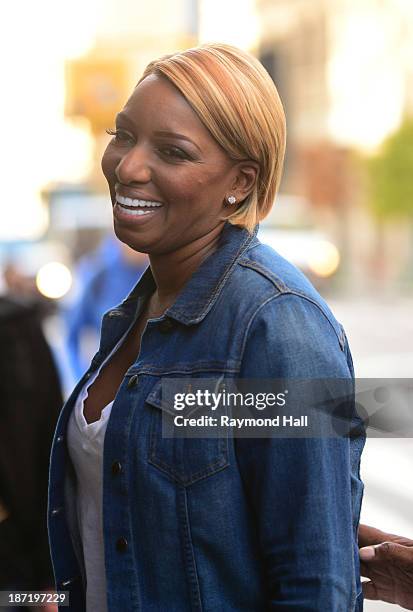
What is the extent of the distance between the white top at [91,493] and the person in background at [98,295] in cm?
335

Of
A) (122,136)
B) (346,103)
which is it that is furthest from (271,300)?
(346,103)

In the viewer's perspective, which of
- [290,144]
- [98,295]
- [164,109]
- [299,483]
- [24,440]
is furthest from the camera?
[290,144]

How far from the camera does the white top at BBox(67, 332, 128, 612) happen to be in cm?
179

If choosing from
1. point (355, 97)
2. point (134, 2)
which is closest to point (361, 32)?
point (355, 97)

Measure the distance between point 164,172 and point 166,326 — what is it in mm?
245

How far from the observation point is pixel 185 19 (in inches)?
463

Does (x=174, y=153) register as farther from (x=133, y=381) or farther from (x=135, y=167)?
(x=133, y=381)

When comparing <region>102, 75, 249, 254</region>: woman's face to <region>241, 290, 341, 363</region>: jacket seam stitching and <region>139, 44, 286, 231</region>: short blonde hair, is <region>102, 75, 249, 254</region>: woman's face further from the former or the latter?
<region>241, 290, 341, 363</region>: jacket seam stitching

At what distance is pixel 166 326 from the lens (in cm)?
177

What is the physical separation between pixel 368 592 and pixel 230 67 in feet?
2.95

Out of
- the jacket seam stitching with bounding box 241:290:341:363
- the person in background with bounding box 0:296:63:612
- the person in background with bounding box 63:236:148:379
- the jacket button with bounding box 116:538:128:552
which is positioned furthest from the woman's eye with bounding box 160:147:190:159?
the person in background with bounding box 63:236:148:379

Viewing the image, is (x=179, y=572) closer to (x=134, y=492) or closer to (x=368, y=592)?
(x=134, y=492)

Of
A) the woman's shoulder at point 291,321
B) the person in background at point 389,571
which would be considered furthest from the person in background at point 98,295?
the woman's shoulder at point 291,321

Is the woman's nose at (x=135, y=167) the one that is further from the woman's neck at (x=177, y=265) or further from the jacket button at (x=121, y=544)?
the jacket button at (x=121, y=544)
